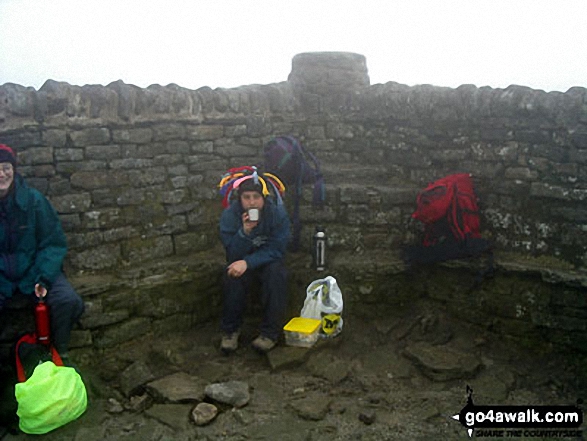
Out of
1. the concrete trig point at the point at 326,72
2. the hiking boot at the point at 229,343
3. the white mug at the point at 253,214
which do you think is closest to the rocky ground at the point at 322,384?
the hiking boot at the point at 229,343

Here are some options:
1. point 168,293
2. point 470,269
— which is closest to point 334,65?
point 470,269

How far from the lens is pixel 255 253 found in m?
4.67

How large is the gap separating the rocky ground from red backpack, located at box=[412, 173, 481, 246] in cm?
82

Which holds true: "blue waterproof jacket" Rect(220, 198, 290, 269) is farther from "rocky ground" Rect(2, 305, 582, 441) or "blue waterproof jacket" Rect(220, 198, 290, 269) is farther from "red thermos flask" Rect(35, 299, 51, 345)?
"red thermos flask" Rect(35, 299, 51, 345)

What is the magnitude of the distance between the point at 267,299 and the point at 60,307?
1.62 meters

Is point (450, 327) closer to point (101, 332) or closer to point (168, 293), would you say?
point (168, 293)

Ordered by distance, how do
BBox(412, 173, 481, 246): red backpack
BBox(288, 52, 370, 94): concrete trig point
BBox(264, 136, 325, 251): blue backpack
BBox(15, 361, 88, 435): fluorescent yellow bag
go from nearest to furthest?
BBox(15, 361, 88, 435): fluorescent yellow bag → BBox(412, 173, 481, 246): red backpack → BBox(264, 136, 325, 251): blue backpack → BBox(288, 52, 370, 94): concrete trig point

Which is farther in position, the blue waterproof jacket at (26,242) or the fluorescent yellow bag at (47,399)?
the blue waterproof jacket at (26,242)

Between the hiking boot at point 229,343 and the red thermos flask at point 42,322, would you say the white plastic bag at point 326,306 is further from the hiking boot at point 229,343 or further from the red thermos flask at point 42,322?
the red thermos flask at point 42,322

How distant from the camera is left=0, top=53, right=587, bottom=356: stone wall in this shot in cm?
459

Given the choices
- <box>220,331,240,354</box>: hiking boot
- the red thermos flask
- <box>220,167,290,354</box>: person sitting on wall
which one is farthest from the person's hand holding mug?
the red thermos flask

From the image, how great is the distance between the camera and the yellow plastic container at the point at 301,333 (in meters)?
4.55

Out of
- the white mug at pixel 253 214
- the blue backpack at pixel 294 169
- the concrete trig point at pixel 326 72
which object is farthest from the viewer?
the concrete trig point at pixel 326 72

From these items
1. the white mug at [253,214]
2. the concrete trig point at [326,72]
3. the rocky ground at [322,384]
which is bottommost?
the rocky ground at [322,384]
